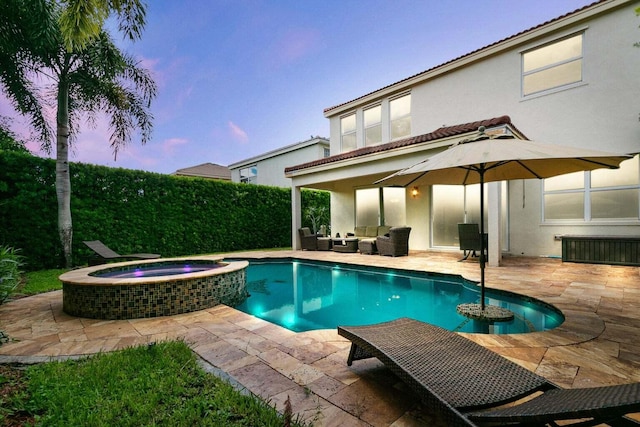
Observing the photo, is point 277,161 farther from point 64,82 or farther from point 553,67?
point 553,67

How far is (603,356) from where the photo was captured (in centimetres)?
291

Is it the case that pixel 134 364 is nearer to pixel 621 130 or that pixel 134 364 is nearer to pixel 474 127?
pixel 474 127

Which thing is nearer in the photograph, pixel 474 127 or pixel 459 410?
pixel 459 410

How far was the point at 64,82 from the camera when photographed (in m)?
8.86

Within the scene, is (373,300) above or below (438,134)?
below

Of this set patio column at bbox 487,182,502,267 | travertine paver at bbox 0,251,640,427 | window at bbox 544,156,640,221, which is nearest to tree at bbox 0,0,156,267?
travertine paver at bbox 0,251,640,427

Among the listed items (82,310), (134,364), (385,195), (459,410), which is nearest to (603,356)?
(459,410)

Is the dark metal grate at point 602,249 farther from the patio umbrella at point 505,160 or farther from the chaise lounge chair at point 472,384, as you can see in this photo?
the chaise lounge chair at point 472,384

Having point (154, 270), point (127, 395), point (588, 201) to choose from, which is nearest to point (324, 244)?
point (154, 270)

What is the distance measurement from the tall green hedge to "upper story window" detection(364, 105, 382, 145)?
5346mm

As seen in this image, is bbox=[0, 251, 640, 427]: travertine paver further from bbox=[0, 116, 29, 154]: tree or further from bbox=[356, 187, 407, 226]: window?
bbox=[0, 116, 29, 154]: tree

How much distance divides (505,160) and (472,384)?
256 centimetres

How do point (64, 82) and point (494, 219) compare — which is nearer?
point (494, 219)

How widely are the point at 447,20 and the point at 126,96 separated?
46.1 feet
